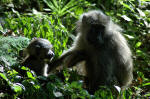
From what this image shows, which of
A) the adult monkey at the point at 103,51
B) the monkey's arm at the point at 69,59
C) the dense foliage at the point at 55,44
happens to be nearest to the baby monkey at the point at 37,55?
the dense foliage at the point at 55,44

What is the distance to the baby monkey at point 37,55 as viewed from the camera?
14.1 ft

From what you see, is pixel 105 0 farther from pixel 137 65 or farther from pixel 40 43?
pixel 40 43

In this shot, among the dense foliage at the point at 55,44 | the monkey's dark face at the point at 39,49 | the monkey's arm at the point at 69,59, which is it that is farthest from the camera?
the monkey's arm at the point at 69,59

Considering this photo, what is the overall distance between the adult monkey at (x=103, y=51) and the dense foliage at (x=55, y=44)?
0.25 meters

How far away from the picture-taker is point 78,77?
4.43 meters

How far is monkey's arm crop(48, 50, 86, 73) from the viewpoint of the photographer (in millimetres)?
5098

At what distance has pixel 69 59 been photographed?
17.0 feet

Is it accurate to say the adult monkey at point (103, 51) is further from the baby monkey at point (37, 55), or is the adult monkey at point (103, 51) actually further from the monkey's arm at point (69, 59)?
the baby monkey at point (37, 55)

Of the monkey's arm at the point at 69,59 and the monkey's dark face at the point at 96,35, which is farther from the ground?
the monkey's dark face at the point at 96,35

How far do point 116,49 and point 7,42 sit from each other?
1.90 meters

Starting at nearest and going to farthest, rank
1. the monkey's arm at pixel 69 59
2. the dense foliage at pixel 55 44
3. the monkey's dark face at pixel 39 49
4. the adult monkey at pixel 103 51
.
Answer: the dense foliage at pixel 55 44
the monkey's dark face at pixel 39 49
the adult monkey at pixel 103 51
the monkey's arm at pixel 69 59

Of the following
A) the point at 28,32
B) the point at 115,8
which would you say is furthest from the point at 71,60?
the point at 115,8

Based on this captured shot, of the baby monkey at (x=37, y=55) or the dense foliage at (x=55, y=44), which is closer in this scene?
the dense foliage at (x=55, y=44)

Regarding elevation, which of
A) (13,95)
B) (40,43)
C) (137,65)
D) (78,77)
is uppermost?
(40,43)
